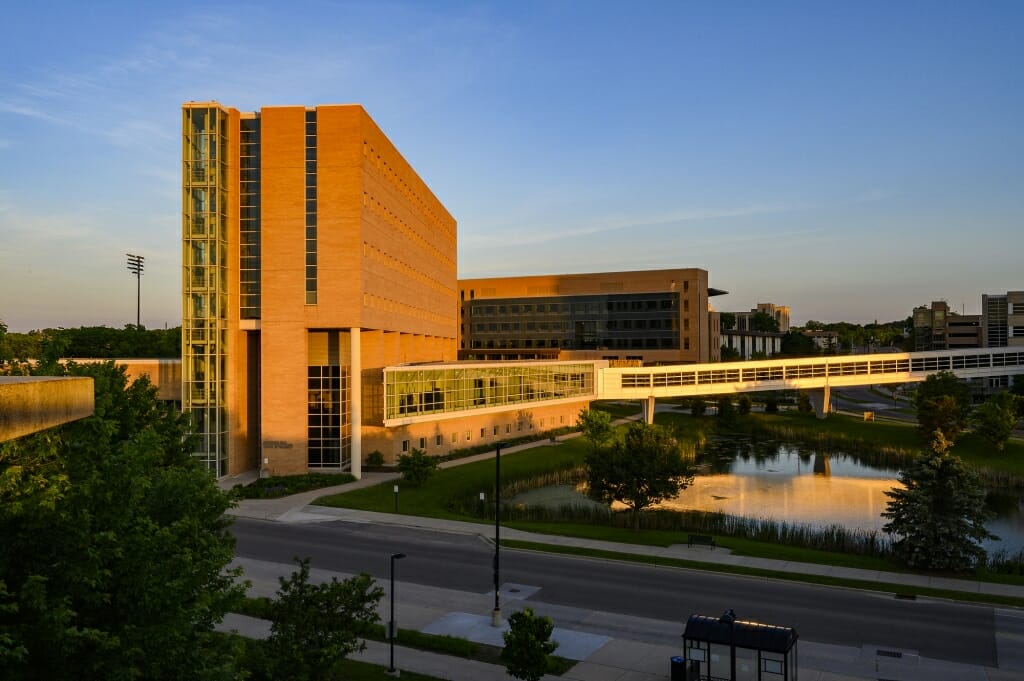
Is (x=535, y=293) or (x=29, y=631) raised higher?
(x=535, y=293)

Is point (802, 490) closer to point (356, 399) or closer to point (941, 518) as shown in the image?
point (941, 518)

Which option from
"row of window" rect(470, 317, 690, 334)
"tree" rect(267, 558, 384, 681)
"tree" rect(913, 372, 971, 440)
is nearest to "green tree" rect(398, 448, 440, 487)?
"tree" rect(267, 558, 384, 681)

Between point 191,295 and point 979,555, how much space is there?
4904 cm

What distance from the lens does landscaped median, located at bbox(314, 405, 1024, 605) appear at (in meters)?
30.3

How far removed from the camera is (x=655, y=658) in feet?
72.1

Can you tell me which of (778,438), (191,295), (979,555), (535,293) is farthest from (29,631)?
(535,293)

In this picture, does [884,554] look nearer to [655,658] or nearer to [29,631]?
[655,658]

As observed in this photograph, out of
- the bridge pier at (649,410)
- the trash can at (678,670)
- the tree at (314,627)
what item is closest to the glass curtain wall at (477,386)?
the bridge pier at (649,410)

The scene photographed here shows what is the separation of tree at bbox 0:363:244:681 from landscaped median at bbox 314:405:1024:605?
79.0ft

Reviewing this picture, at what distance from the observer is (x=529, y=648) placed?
60.6 feet

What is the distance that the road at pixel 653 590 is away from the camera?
78.4 feet

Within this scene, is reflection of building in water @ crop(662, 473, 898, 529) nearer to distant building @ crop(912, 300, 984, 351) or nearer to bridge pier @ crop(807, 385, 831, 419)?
bridge pier @ crop(807, 385, 831, 419)

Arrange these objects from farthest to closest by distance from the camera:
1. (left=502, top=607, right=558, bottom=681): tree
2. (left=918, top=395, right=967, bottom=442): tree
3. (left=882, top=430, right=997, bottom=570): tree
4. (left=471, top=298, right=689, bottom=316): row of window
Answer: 1. (left=471, top=298, right=689, bottom=316): row of window
2. (left=918, top=395, right=967, bottom=442): tree
3. (left=882, top=430, right=997, bottom=570): tree
4. (left=502, top=607, right=558, bottom=681): tree

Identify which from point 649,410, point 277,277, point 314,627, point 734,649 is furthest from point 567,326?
point 314,627
